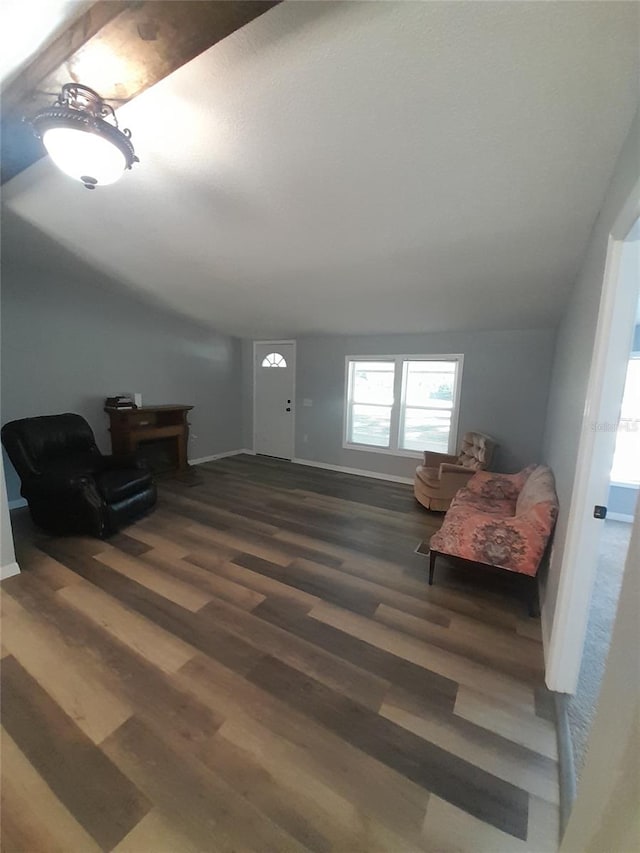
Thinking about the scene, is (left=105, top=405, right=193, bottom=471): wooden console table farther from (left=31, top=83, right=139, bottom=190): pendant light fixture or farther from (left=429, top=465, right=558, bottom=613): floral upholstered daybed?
(left=429, top=465, right=558, bottom=613): floral upholstered daybed

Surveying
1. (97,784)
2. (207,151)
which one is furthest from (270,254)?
(97,784)

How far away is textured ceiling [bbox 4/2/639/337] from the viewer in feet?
3.61

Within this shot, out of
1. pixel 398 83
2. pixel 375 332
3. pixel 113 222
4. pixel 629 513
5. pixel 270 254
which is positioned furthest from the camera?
pixel 375 332

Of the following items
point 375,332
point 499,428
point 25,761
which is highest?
point 375,332

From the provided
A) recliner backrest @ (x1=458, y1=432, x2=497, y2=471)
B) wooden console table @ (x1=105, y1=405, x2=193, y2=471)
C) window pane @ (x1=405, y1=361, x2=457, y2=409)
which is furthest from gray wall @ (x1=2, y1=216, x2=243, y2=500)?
recliner backrest @ (x1=458, y1=432, x2=497, y2=471)

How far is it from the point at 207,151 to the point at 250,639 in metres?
2.70

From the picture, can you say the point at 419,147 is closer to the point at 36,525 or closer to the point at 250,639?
the point at 250,639

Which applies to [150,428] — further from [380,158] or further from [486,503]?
[486,503]

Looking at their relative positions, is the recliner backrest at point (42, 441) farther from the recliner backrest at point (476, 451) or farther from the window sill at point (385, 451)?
the recliner backrest at point (476, 451)

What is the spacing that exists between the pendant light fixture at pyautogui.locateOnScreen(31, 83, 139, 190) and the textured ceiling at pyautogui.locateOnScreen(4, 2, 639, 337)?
30 cm

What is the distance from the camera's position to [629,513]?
3670mm

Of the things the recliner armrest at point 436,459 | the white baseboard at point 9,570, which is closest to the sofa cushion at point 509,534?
the recliner armrest at point 436,459

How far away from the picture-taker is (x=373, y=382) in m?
4.89

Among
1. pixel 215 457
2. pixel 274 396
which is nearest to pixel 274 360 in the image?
pixel 274 396
